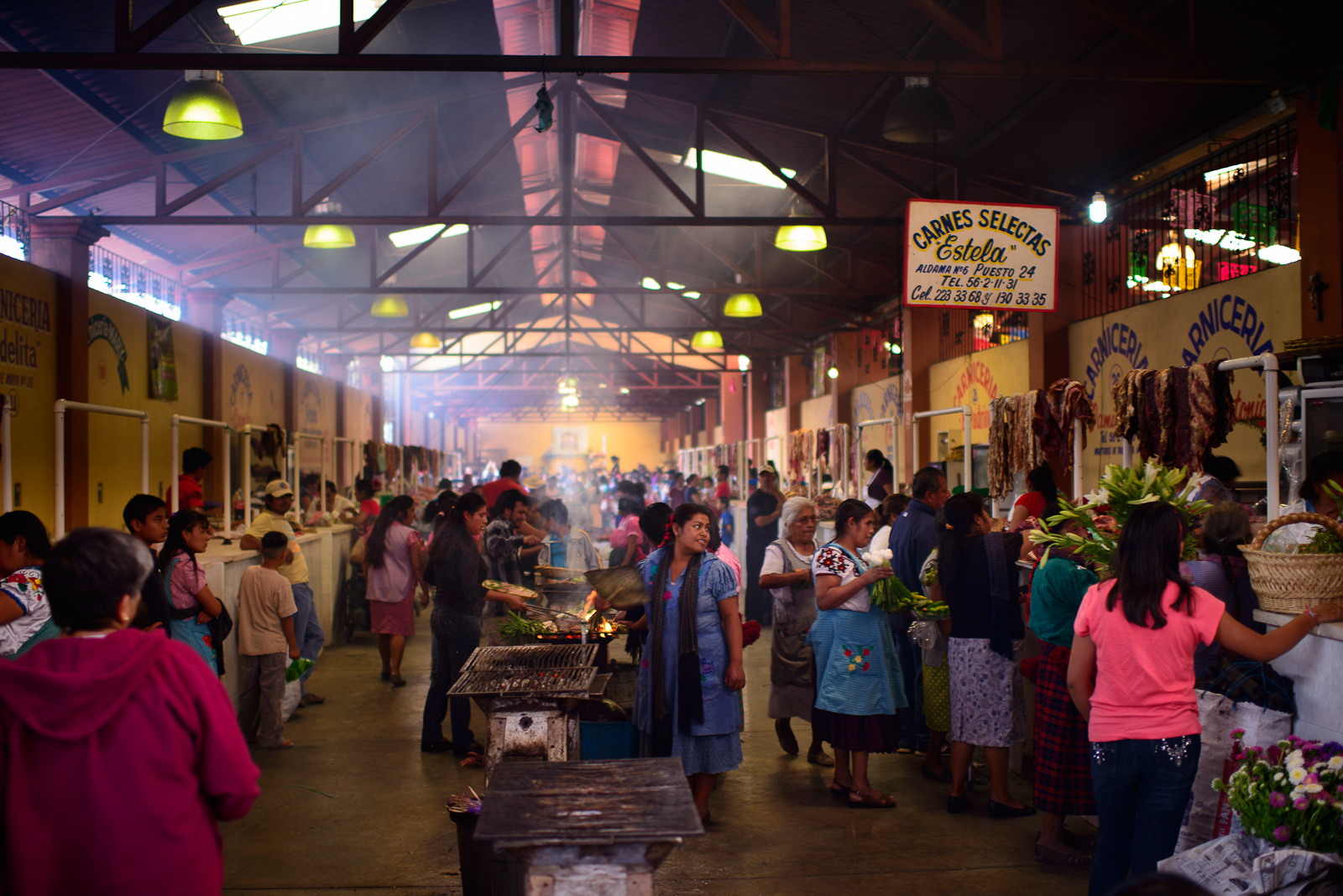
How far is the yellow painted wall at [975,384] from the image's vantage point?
10.3 metres

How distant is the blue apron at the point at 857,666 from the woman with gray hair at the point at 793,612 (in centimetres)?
58

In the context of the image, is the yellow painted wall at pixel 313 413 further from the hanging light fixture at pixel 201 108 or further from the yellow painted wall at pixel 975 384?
the hanging light fixture at pixel 201 108

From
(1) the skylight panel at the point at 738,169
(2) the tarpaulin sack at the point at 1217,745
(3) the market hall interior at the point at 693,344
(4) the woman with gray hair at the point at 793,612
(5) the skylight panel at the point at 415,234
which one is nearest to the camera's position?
(2) the tarpaulin sack at the point at 1217,745

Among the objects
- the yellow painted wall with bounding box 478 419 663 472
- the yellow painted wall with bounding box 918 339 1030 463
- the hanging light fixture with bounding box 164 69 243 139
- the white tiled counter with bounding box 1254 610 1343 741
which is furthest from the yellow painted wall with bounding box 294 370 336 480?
the yellow painted wall with bounding box 478 419 663 472

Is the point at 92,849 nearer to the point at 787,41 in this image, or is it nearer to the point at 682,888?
the point at 682,888

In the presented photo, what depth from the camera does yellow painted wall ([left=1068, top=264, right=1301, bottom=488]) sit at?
22.2 ft

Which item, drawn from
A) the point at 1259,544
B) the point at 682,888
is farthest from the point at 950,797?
the point at 1259,544

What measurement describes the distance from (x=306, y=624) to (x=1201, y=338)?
7.24 m

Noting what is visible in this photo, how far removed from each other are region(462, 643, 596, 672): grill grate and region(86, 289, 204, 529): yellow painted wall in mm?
7080

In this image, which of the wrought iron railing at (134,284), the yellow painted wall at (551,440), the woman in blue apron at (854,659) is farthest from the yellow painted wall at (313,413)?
the yellow painted wall at (551,440)

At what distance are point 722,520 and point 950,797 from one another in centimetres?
837

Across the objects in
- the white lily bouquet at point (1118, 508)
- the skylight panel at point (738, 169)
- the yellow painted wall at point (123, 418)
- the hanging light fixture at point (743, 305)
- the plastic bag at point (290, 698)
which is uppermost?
the skylight panel at point (738, 169)

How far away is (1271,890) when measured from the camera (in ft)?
8.19

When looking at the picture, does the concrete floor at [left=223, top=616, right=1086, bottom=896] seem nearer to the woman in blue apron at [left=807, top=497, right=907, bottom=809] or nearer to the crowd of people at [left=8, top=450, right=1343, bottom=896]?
the crowd of people at [left=8, top=450, right=1343, bottom=896]
